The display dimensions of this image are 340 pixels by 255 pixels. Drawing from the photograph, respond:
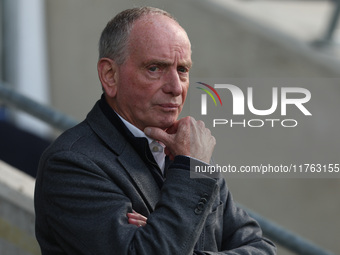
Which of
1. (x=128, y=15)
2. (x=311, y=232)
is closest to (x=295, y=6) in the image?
(x=311, y=232)

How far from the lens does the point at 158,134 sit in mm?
2254

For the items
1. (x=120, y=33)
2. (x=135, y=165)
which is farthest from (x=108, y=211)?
(x=120, y=33)

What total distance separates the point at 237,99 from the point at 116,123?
2.76 ft

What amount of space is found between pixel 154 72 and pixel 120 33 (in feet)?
0.59

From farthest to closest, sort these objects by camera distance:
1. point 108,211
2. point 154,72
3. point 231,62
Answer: point 231,62 < point 154,72 < point 108,211

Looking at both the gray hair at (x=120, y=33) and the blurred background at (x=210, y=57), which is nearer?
the gray hair at (x=120, y=33)

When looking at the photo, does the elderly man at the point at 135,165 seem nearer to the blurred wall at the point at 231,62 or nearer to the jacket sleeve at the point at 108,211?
the jacket sleeve at the point at 108,211

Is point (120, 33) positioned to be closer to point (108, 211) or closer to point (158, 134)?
point (158, 134)

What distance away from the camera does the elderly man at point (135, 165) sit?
2.03m

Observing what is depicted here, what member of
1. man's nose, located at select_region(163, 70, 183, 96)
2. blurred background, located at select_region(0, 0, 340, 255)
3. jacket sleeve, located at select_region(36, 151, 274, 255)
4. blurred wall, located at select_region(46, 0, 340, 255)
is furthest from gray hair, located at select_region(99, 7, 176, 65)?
blurred wall, located at select_region(46, 0, 340, 255)

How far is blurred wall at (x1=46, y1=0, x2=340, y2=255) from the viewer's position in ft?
19.7

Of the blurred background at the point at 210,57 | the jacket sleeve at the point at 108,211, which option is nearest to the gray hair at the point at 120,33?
the jacket sleeve at the point at 108,211

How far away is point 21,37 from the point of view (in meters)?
7.30

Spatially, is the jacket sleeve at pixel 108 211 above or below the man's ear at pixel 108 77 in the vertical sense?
below
